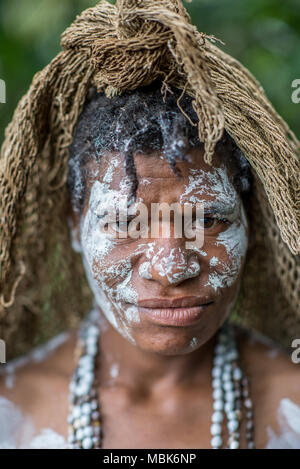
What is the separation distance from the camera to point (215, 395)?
194cm

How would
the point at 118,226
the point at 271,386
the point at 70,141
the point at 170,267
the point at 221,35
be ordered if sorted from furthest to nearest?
the point at 221,35
the point at 271,386
the point at 70,141
the point at 118,226
the point at 170,267

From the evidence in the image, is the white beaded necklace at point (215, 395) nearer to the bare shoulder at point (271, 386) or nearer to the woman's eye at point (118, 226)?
the bare shoulder at point (271, 386)

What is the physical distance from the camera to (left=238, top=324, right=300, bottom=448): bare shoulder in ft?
6.20

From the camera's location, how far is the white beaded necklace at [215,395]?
187 centimetres

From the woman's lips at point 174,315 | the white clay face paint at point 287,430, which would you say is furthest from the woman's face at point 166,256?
the white clay face paint at point 287,430

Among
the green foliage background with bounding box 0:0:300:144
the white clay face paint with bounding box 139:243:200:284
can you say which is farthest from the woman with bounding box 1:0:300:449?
the green foliage background with bounding box 0:0:300:144

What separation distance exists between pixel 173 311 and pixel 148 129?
0.51 metres

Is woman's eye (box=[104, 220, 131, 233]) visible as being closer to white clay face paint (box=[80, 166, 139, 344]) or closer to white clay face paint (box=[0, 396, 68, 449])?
white clay face paint (box=[80, 166, 139, 344])

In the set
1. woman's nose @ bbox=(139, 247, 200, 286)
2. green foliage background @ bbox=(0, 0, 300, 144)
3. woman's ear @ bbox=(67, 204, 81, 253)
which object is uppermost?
green foliage background @ bbox=(0, 0, 300, 144)

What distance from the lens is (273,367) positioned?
79.8 inches

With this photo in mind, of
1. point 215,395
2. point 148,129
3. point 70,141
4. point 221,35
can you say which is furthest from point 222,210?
point 221,35

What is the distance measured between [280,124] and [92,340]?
3.19 ft

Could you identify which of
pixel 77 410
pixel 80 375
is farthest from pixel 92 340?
pixel 77 410

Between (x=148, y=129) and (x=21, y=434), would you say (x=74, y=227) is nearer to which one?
(x=148, y=129)
